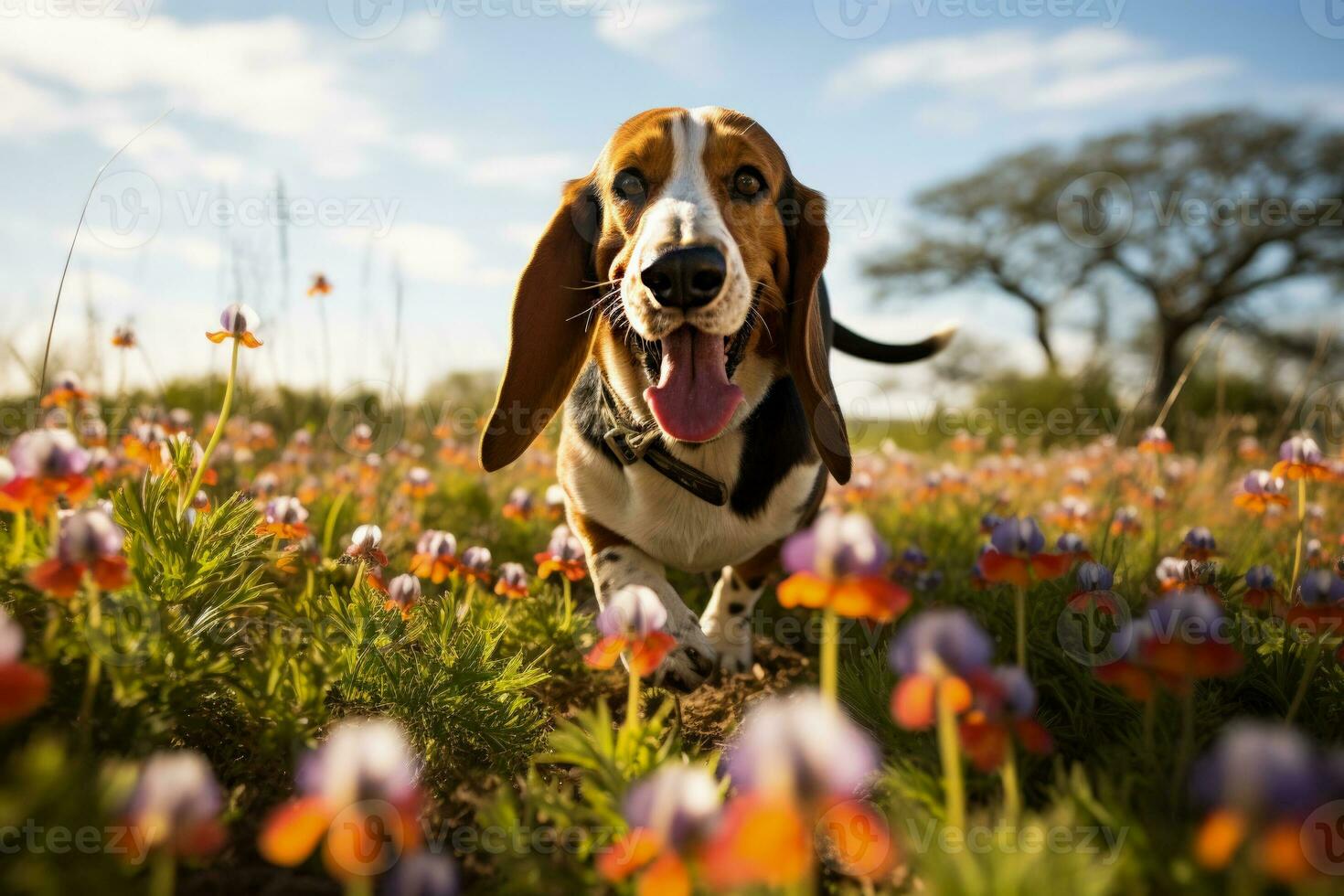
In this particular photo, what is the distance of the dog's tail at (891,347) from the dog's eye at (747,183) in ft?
5.81

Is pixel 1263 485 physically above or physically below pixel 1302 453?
below

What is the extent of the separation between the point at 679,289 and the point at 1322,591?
155cm

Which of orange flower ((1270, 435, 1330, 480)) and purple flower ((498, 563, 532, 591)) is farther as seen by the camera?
purple flower ((498, 563, 532, 591))

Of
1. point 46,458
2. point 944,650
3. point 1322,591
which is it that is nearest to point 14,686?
point 46,458

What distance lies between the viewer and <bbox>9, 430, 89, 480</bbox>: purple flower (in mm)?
1226

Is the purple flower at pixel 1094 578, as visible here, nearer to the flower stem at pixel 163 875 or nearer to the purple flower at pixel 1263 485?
the purple flower at pixel 1263 485

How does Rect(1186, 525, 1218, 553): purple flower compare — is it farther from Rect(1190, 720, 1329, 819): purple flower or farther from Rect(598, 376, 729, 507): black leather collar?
Rect(1190, 720, 1329, 819): purple flower

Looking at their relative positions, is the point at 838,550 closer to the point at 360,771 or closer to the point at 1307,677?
the point at 360,771

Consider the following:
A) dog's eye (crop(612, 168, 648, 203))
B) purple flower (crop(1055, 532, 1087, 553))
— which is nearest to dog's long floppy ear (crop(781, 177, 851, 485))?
dog's eye (crop(612, 168, 648, 203))

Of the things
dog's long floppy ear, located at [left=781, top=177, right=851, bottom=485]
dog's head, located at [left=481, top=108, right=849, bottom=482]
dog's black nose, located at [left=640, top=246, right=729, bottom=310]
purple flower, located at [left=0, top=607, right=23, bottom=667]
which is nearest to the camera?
purple flower, located at [left=0, top=607, right=23, bottom=667]

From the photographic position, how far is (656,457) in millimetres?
2637

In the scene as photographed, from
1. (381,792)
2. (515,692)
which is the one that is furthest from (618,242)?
(381,792)

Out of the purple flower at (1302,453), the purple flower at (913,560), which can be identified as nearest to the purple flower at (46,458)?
the purple flower at (913,560)

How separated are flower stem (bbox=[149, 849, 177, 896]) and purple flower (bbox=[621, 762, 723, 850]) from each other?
49 centimetres
